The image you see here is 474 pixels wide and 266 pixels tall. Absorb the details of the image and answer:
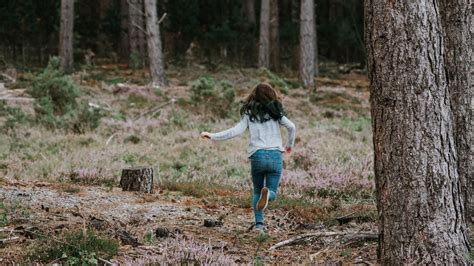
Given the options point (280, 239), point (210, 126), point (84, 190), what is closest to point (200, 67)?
point (210, 126)

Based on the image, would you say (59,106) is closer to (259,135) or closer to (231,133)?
(231,133)

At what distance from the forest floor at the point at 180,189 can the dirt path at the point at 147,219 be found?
1 cm

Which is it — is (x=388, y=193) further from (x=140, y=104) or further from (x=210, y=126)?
(x=140, y=104)

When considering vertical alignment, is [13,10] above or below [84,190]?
above

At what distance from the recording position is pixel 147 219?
23.3ft

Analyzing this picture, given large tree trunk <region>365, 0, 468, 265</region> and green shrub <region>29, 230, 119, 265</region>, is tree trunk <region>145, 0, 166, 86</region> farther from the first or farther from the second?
large tree trunk <region>365, 0, 468, 265</region>

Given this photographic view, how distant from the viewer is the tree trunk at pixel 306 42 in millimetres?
24500

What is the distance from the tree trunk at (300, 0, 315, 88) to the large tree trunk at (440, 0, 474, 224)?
18738 millimetres

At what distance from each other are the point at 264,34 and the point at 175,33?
734 cm

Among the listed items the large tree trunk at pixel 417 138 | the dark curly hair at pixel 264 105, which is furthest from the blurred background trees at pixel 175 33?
the large tree trunk at pixel 417 138

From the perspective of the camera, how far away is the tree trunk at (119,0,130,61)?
3359cm

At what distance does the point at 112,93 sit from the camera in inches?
840

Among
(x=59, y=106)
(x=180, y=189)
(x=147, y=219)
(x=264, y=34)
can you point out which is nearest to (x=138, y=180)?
(x=180, y=189)

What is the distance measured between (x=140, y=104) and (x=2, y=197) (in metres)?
12.1
